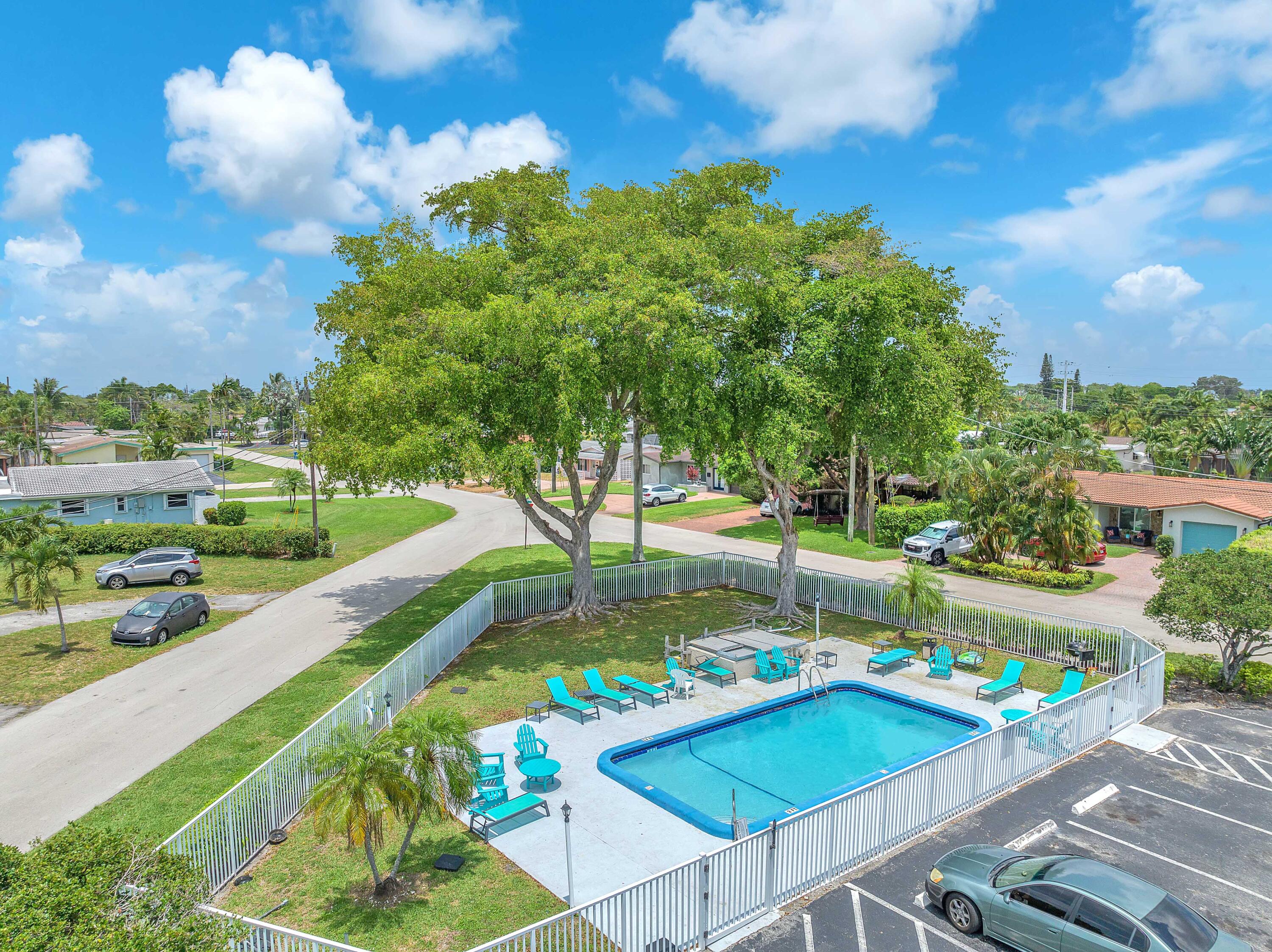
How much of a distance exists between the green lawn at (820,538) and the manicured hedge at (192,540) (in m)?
22.3

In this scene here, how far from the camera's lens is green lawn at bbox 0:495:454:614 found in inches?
1163

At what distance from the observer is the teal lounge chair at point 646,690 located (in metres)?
18.1

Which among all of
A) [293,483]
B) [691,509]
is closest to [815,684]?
[691,509]

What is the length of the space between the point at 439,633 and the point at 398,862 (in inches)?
367

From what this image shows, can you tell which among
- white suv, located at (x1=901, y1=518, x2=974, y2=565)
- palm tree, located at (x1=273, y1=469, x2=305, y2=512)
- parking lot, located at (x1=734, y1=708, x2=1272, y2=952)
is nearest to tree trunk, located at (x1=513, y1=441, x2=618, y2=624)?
parking lot, located at (x1=734, y1=708, x2=1272, y2=952)

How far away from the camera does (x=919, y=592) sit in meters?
22.3

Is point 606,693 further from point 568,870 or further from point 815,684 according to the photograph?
point 568,870

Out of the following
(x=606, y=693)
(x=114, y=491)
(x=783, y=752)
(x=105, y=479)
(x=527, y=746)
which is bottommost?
(x=783, y=752)

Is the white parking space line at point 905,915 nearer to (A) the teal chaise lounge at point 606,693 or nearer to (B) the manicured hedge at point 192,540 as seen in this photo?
(A) the teal chaise lounge at point 606,693

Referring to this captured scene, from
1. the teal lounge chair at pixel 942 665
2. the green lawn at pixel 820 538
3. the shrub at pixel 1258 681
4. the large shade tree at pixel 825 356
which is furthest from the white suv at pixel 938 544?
the shrub at pixel 1258 681

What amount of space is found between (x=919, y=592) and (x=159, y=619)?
22.8 m

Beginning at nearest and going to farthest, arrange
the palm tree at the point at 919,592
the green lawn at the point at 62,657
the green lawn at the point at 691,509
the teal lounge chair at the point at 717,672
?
1. the green lawn at the point at 62,657
2. the teal lounge chair at the point at 717,672
3. the palm tree at the point at 919,592
4. the green lawn at the point at 691,509

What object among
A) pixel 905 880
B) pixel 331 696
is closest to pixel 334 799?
pixel 905 880

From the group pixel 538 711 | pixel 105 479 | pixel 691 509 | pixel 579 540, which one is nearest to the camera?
pixel 538 711
